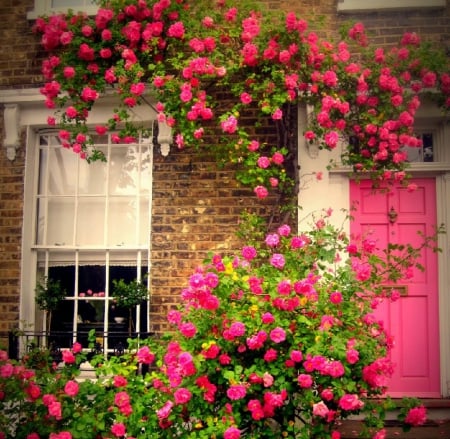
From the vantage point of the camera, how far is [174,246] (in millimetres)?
6090

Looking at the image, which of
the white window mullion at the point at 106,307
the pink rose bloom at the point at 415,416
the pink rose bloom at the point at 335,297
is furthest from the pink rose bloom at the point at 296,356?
the white window mullion at the point at 106,307

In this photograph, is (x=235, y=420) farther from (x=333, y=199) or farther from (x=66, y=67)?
(x=66, y=67)

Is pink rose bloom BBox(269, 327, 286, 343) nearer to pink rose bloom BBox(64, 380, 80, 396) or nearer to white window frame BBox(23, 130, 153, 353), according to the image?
pink rose bloom BBox(64, 380, 80, 396)

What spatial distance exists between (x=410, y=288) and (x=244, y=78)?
2698 millimetres

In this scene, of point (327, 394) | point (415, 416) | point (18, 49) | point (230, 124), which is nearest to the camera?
point (327, 394)

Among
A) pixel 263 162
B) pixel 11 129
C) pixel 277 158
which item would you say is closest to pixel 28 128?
pixel 11 129

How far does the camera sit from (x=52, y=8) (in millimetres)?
6531

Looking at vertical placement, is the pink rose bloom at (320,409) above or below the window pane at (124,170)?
below

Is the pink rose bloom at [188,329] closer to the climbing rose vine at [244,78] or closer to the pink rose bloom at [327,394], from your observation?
the pink rose bloom at [327,394]

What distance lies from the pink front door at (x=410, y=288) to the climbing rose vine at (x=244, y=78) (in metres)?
0.39

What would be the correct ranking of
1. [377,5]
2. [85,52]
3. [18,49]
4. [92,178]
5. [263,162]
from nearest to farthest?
[263,162] < [85,52] < [377,5] < [92,178] < [18,49]

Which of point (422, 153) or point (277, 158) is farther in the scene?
point (422, 153)

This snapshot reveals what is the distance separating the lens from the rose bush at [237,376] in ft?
12.8

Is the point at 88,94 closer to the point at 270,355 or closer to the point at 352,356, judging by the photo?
the point at 270,355
